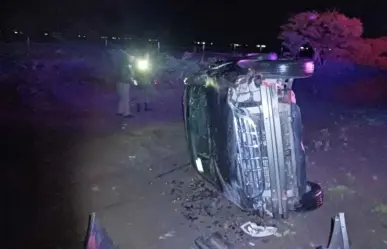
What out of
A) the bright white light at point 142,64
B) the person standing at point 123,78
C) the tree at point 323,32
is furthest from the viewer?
the tree at point 323,32

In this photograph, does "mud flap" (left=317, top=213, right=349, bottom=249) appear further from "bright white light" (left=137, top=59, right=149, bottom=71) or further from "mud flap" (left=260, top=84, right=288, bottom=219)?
"bright white light" (left=137, top=59, right=149, bottom=71)

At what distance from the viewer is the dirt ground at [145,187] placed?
13.2 ft

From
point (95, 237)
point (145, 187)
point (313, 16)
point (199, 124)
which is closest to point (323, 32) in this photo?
point (313, 16)

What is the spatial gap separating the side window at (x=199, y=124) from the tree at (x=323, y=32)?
728 inches

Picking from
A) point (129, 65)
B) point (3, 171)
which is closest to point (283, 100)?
point (3, 171)

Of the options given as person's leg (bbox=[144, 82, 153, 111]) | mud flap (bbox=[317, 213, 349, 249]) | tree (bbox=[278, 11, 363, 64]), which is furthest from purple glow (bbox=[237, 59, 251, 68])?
tree (bbox=[278, 11, 363, 64])

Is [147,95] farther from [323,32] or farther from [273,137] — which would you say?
[323,32]

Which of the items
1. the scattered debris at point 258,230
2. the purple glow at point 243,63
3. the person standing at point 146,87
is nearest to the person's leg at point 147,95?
the person standing at point 146,87

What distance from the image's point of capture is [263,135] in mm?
3824

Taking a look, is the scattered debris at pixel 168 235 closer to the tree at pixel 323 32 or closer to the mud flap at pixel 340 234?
the mud flap at pixel 340 234

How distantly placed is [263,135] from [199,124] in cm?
127

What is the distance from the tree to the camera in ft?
69.2

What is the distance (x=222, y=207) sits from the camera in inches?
182

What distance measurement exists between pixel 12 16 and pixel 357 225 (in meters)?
26.5
